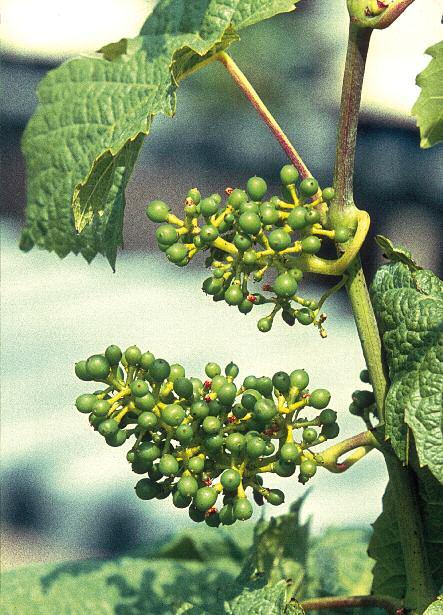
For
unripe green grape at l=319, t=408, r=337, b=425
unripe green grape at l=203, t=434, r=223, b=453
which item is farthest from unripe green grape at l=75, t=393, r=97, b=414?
unripe green grape at l=319, t=408, r=337, b=425

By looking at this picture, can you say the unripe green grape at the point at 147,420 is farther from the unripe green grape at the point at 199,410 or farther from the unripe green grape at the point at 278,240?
the unripe green grape at the point at 278,240

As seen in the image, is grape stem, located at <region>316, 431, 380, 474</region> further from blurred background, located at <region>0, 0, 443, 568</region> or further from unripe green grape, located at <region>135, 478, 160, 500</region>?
blurred background, located at <region>0, 0, 443, 568</region>

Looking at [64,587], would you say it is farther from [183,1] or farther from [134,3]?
[134,3]

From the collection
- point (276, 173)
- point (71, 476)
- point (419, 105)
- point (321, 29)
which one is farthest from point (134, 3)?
point (419, 105)

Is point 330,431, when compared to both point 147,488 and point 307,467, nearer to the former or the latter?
point 307,467

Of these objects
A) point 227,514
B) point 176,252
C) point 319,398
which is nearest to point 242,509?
point 227,514
